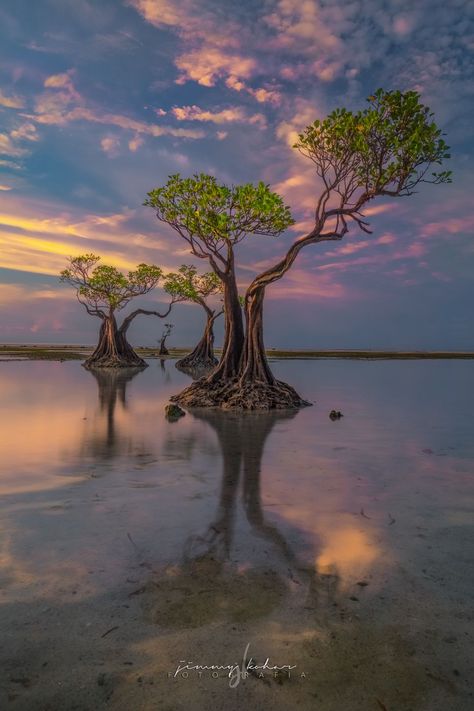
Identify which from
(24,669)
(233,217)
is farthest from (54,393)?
(24,669)

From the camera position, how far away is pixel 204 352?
54281 millimetres

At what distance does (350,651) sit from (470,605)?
152cm

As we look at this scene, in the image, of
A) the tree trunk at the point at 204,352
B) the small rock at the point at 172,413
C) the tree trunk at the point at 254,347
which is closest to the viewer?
the small rock at the point at 172,413

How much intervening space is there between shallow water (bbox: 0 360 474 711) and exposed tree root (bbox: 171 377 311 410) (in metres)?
7.92

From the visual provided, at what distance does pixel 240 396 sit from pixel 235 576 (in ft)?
48.2

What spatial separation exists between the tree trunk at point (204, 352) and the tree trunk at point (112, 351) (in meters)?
5.47

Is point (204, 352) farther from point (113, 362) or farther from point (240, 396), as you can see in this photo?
point (240, 396)

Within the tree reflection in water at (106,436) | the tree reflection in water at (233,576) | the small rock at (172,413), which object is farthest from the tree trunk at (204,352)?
the tree reflection in water at (233,576)

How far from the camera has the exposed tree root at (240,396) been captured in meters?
19.2

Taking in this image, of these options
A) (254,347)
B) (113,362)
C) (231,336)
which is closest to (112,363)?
(113,362)

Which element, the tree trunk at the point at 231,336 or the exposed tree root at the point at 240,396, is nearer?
the exposed tree root at the point at 240,396

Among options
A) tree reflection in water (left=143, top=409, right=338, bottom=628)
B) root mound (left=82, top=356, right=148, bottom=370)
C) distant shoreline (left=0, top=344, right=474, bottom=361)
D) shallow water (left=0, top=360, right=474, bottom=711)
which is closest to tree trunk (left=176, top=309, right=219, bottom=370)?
root mound (left=82, top=356, right=148, bottom=370)

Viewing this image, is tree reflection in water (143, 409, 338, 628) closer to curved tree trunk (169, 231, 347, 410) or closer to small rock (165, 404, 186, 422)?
small rock (165, 404, 186, 422)

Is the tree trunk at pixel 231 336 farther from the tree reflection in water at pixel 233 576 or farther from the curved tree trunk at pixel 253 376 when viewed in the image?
the tree reflection in water at pixel 233 576
